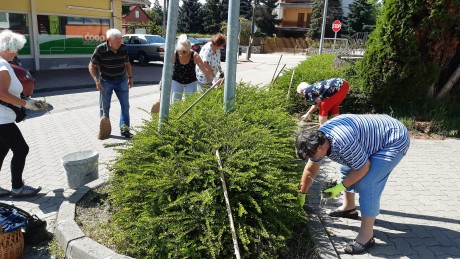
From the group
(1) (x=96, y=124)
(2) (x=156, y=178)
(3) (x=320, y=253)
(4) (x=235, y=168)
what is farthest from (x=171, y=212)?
(1) (x=96, y=124)

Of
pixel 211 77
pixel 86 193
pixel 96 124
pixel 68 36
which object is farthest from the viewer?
pixel 68 36

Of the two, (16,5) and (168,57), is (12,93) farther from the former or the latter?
(16,5)

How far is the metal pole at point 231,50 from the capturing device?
13.1ft

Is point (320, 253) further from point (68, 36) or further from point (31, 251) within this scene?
point (68, 36)

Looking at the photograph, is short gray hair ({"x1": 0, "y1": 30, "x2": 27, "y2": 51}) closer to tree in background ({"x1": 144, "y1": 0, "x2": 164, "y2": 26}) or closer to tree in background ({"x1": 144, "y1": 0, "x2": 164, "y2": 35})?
tree in background ({"x1": 144, "y1": 0, "x2": 164, "y2": 35})

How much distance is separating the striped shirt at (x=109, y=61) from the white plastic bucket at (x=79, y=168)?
218 cm

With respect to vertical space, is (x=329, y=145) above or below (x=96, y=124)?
above

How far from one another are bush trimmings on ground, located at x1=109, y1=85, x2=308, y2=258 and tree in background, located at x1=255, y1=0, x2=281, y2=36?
4511cm

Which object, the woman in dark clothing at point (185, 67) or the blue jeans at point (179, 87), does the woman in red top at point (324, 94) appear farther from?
the blue jeans at point (179, 87)

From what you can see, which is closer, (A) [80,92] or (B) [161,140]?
(B) [161,140]

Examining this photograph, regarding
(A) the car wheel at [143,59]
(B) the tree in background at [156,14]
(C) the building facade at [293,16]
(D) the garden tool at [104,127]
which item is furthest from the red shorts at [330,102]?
(B) the tree in background at [156,14]

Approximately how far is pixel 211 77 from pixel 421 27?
414cm

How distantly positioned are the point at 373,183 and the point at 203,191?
135 centimetres

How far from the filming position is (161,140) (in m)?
3.58
